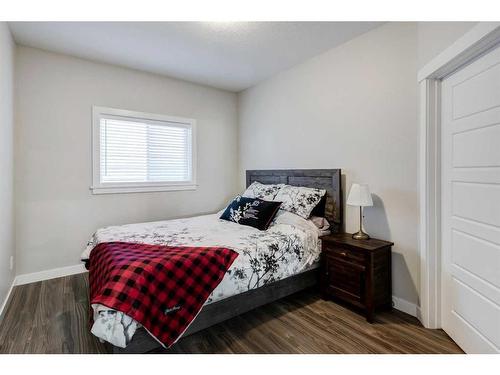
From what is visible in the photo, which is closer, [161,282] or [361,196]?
[161,282]

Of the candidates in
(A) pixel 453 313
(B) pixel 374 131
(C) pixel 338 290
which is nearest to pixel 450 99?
(B) pixel 374 131

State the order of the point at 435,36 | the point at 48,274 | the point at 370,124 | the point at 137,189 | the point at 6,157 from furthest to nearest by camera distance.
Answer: the point at 137,189 < the point at 48,274 < the point at 370,124 < the point at 6,157 < the point at 435,36

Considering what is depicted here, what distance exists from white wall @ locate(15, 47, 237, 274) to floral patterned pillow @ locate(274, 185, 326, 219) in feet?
5.90

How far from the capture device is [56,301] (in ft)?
8.25

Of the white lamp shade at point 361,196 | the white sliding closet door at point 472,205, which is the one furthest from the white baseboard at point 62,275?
the white lamp shade at point 361,196

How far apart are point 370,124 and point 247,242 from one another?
5.37ft

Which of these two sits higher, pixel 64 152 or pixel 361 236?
pixel 64 152

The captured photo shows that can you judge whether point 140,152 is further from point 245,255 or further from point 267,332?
point 267,332

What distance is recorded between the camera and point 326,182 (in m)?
2.94

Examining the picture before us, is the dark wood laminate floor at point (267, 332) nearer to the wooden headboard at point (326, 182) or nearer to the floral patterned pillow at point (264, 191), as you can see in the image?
the wooden headboard at point (326, 182)

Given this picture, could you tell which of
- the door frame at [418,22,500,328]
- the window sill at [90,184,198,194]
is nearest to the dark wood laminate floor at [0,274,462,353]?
the door frame at [418,22,500,328]

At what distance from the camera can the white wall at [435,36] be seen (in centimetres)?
167

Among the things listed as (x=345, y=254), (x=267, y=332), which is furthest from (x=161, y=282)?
(x=345, y=254)
